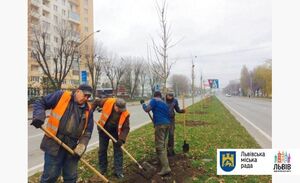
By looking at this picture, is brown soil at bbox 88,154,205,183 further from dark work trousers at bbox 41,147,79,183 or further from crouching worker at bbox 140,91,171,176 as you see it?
dark work trousers at bbox 41,147,79,183

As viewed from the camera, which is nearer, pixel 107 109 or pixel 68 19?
pixel 107 109

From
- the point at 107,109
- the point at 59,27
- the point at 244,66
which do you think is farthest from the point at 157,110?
the point at 244,66

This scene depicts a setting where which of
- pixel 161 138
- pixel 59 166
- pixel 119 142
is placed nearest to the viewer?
pixel 59 166

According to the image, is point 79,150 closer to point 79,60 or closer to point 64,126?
point 64,126

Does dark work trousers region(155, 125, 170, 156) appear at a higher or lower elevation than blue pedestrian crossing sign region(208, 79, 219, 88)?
lower

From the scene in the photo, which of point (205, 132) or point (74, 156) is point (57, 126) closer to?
point (74, 156)

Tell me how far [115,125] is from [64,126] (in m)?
1.85

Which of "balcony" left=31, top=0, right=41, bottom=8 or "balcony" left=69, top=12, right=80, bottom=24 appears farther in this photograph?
"balcony" left=69, top=12, right=80, bottom=24

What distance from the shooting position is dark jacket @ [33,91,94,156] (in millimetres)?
4434

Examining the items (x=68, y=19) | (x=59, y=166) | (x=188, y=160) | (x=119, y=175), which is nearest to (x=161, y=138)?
(x=119, y=175)

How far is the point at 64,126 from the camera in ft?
14.8

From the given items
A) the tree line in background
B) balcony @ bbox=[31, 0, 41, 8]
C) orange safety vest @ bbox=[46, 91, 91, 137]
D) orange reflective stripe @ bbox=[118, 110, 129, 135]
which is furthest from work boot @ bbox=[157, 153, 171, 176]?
the tree line in background

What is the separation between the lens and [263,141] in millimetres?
11656

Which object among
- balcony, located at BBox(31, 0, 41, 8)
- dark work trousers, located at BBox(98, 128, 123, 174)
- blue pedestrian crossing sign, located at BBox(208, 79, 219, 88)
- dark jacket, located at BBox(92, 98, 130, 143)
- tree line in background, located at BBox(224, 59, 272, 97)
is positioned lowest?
dark work trousers, located at BBox(98, 128, 123, 174)
